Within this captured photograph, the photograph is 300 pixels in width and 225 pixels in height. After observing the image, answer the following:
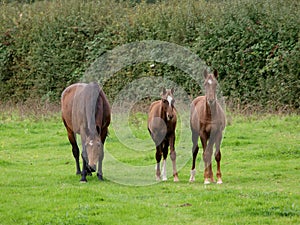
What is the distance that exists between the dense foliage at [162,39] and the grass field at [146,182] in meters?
2.07

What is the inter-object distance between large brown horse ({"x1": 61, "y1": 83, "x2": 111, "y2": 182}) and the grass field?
0.53 meters

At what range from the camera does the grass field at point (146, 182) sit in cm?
949

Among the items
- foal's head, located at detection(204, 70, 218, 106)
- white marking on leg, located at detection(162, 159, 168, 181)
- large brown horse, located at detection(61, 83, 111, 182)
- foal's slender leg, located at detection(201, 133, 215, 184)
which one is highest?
foal's head, located at detection(204, 70, 218, 106)

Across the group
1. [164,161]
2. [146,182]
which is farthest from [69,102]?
[146,182]

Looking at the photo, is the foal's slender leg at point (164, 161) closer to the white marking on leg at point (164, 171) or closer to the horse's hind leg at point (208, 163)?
the white marking on leg at point (164, 171)

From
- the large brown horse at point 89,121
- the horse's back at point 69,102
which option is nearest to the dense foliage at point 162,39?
the horse's back at point 69,102

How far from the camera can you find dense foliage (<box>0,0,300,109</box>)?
21.4 metres

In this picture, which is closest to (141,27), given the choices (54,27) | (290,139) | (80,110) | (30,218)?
(54,27)

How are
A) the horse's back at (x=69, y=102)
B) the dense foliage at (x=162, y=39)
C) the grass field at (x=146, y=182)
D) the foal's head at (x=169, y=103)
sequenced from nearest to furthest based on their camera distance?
the grass field at (x=146, y=182), the foal's head at (x=169, y=103), the horse's back at (x=69, y=102), the dense foliage at (x=162, y=39)

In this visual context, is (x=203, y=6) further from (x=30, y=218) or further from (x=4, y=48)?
(x=30, y=218)

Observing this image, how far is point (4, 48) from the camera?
93.7 ft

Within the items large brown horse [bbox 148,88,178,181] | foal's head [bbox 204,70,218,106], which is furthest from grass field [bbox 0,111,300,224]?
foal's head [bbox 204,70,218,106]

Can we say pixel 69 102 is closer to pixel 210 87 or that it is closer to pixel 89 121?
pixel 89 121

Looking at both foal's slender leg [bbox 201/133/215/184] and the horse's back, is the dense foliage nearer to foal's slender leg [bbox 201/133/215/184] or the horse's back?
the horse's back
